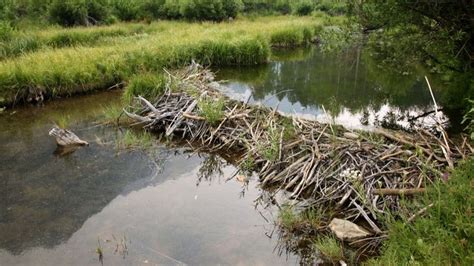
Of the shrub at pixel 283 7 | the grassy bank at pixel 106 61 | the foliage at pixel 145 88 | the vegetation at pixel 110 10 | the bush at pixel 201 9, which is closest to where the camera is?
the foliage at pixel 145 88

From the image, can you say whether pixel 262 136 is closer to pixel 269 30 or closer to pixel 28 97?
pixel 28 97

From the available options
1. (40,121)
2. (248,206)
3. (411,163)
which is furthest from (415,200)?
(40,121)

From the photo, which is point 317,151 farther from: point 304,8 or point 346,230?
point 304,8

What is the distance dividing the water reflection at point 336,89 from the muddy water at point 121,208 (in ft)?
10.9

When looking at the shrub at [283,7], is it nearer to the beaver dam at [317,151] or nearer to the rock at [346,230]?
the beaver dam at [317,151]

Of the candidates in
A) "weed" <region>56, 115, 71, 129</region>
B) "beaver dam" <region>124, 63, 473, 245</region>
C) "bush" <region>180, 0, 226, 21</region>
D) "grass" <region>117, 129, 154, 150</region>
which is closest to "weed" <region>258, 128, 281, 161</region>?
"beaver dam" <region>124, 63, 473, 245</region>

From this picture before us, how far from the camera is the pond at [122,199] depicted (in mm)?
6465

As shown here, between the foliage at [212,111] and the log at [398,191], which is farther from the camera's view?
the foliage at [212,111]

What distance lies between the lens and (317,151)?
26.4ft

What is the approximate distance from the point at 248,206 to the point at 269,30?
2066cm

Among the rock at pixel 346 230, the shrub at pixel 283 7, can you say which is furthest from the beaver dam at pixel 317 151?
the shrub at pixel 283 7

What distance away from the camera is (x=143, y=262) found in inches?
243

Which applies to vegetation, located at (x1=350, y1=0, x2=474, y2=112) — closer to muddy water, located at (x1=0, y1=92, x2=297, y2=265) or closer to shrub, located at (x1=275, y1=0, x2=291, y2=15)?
muddy water, located at (x1=0, y1=92, x2=297, y2=265)

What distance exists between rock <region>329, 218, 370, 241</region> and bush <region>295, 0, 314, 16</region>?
1719 inches
